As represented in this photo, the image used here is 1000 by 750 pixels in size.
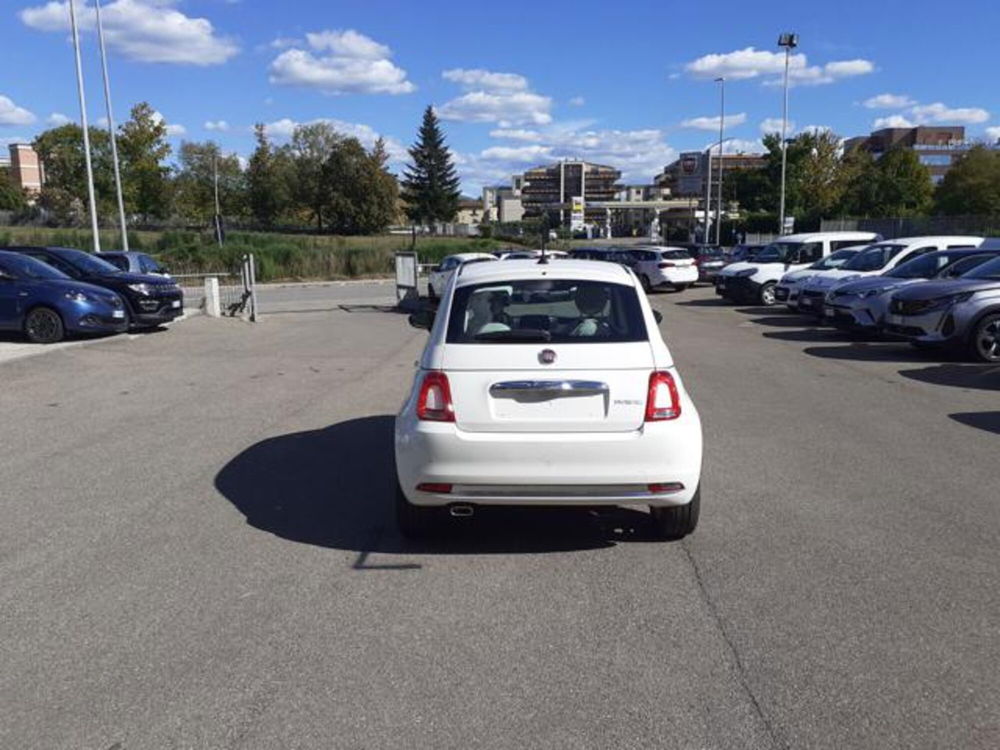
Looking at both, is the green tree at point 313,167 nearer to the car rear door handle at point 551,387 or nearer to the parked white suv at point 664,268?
the parked white suv at point 664,268

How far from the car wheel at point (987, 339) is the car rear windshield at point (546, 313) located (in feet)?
30.3

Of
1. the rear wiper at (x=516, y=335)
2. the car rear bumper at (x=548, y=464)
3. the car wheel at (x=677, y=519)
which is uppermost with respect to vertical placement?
the rear wiper at (x=516, y=335)

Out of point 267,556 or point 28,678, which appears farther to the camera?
point 267,556

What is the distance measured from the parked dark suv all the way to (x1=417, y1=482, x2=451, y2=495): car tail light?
13168 millimetres

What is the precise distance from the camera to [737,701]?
3.37 metres

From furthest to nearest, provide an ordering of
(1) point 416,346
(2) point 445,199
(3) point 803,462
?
(2) point 445,199 → (1) point 416,346 → (3) point 803,462

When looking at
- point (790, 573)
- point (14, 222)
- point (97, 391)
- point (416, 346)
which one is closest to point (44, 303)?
point (97, 391)

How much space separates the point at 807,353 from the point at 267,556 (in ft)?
37.7

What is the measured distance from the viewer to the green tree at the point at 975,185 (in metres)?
66.4

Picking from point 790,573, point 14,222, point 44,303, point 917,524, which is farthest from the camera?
point 14,222

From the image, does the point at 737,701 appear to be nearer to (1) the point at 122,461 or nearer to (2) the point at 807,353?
(1) the point at 122,461

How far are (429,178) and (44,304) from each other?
286 feet

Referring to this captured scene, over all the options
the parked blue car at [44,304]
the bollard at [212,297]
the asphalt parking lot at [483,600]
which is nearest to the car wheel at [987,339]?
the asphalt parking lot at [483,600]

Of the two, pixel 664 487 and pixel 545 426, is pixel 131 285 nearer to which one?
pixel 545 426
